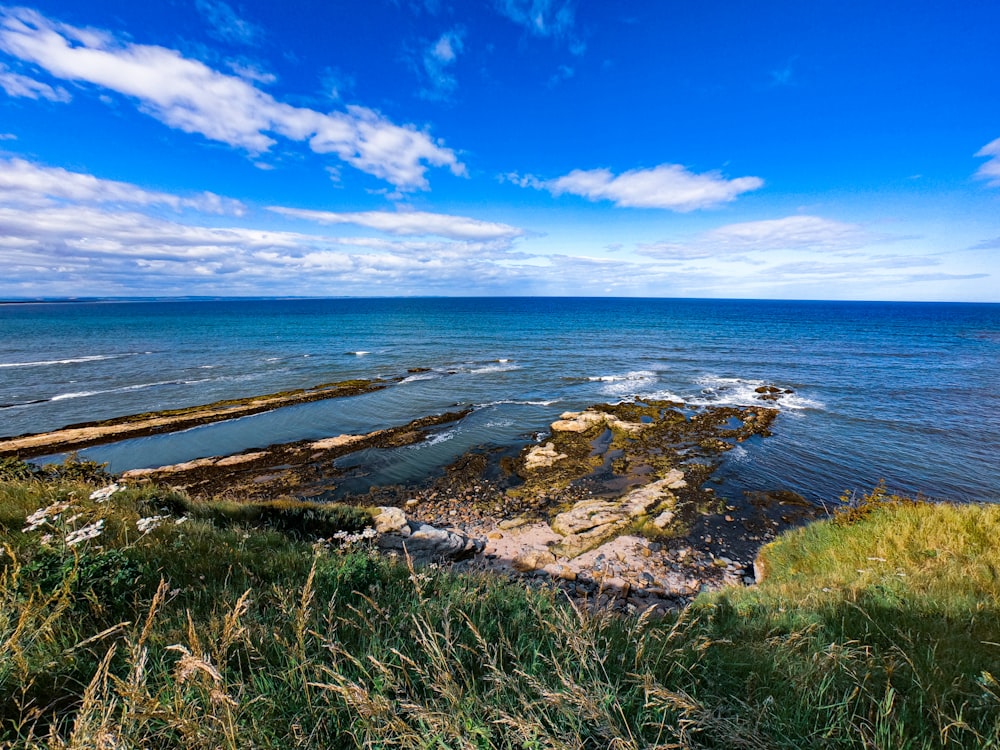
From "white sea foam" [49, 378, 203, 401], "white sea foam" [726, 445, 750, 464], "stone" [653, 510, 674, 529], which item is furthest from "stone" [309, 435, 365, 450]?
"white sea foam" [49, 378, 203, 401]

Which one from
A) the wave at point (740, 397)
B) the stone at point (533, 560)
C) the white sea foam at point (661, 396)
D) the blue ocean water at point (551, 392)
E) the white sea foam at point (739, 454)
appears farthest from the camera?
the white sea foam at point (661, 396)

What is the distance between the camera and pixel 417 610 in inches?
156

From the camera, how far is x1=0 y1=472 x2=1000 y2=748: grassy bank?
95.6 inches

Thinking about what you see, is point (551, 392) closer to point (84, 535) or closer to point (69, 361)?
point (84, 535)

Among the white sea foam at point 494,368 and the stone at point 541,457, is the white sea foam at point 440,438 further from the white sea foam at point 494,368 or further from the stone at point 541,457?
the white sea foam at point 494,368

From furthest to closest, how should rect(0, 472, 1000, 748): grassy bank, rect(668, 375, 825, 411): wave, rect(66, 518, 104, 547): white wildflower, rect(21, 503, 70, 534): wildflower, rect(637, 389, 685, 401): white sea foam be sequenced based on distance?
rect(637, 389, 685, 401): white sea foam < rect(668, 375, 825, 411): wave < rect(21, 503, 70, 534): wildflower < rect(66, 518, 104, 547): white wildflower < rect(0, 472, 1000, 748): grassy bank

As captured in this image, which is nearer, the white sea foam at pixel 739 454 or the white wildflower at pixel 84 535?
the white wildflower at pixel 84 535

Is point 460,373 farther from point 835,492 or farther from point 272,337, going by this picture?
point 272,337

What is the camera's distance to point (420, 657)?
3340mm

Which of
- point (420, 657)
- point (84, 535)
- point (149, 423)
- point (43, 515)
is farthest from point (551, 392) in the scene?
point (420, 657)

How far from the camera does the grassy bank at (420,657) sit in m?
2.43

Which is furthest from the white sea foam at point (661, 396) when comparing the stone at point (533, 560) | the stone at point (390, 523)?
the stone at point (390, 523)

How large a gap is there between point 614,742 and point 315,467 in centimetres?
1855

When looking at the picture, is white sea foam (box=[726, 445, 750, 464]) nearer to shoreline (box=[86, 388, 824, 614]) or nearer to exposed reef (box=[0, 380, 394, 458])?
shoreline (box=[86, 388, 824, 614])
